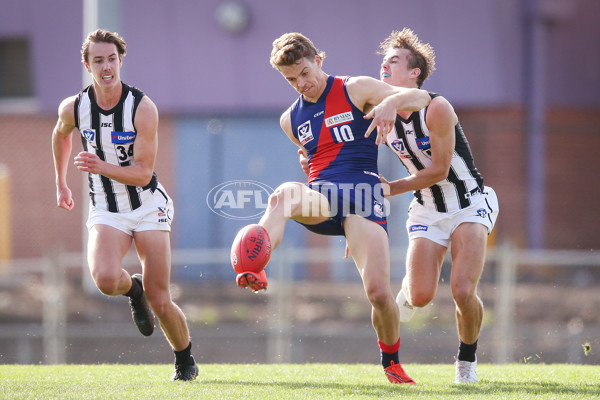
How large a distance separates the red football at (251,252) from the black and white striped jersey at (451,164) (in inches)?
58.6

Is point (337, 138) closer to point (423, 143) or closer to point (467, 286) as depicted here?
point (423, 143)

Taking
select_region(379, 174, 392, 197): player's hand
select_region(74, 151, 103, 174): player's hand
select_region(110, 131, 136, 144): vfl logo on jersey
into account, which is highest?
select_region(110, 131, 136, 144): vfl logo on jersey

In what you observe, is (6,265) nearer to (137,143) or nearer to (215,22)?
(215,22)

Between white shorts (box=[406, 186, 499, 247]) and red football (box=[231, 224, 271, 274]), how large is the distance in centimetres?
151

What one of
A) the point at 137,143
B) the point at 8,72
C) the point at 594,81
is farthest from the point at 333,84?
the point at 8,72

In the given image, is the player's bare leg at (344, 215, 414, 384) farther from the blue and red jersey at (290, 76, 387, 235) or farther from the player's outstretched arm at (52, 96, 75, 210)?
the player's outstretched arm at (52, 96, 75, 210)

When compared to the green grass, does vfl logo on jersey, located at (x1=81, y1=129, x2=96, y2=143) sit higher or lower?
higher

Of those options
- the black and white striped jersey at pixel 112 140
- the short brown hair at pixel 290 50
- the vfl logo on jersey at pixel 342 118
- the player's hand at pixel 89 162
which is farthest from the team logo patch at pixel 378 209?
the player's hand at pixel 89 162

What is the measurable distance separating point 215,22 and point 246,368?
938 centimetres

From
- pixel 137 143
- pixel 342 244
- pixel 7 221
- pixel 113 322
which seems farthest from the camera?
pixel 7 221

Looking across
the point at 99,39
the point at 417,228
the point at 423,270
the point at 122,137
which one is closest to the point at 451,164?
the point at 417,228

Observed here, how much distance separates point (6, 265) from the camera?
13.8m

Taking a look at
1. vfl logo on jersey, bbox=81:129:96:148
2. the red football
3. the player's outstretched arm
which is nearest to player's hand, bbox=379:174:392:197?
the red football

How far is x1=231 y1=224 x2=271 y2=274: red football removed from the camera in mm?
4801
